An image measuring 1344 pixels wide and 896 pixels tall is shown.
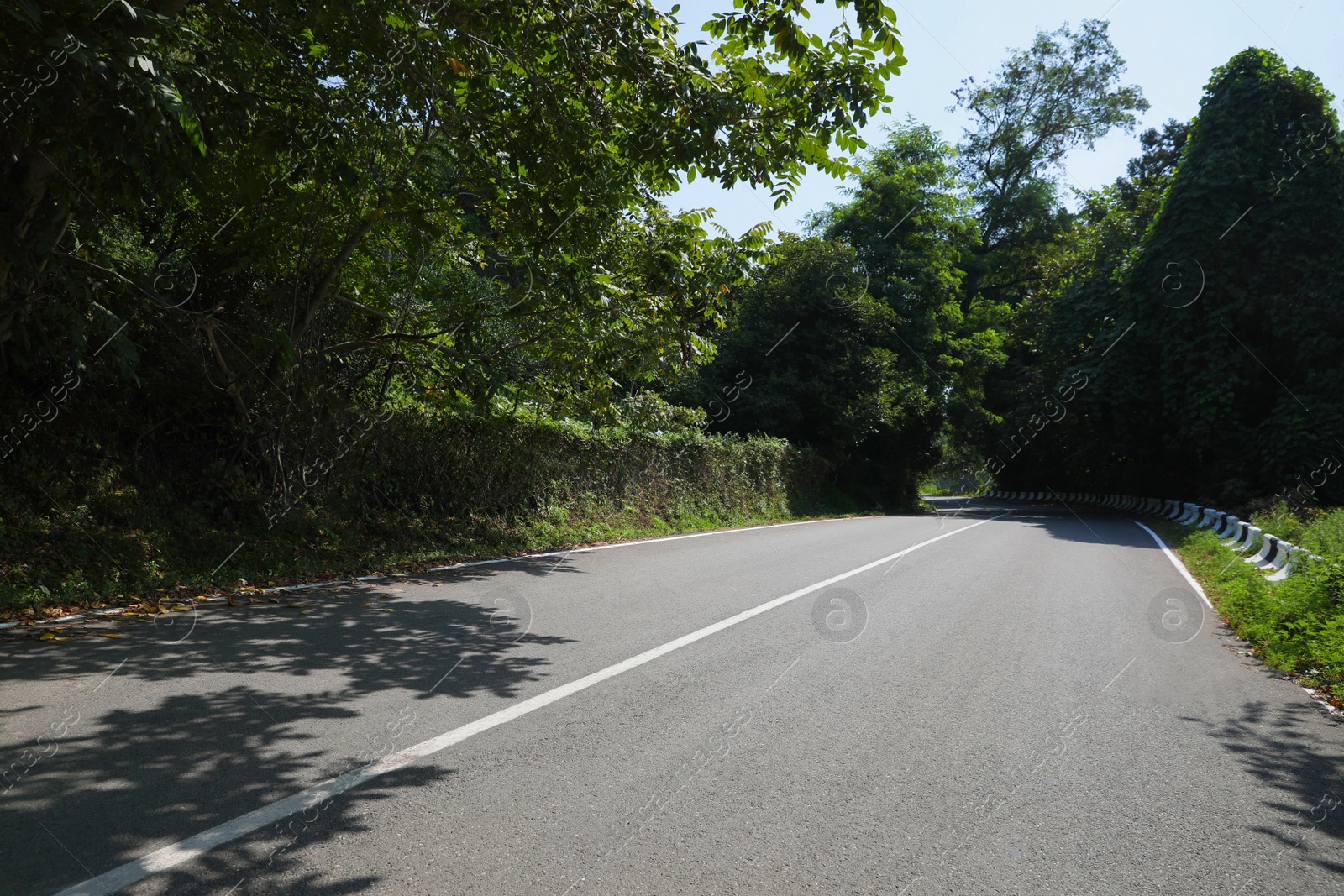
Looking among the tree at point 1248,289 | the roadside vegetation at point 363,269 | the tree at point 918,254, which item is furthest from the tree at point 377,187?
the tree at point 918,254

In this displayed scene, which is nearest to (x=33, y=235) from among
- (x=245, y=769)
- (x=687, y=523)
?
(x=245, y=769)

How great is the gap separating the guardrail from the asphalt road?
4.62 m

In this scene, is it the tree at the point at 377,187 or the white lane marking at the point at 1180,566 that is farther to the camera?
the white lane marking at the point at 1180,566

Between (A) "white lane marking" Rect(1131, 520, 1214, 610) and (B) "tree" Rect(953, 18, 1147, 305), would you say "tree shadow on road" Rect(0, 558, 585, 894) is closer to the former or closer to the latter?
(A) "white lane marking" Rect(1131, 520, 1214, 610)

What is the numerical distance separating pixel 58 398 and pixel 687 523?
12533mm

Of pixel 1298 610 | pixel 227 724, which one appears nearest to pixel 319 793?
pixel 227 724

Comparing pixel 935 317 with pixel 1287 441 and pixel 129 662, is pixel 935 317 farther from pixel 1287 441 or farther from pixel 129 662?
pixel 129 662

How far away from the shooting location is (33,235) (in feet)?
24.3

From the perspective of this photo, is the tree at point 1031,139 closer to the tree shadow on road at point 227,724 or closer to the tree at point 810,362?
the tree at point 810,362

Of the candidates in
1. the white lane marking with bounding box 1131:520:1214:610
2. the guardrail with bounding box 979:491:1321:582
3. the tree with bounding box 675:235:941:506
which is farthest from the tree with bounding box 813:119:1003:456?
the white lane marking with bounding box 1131:520:1214:610

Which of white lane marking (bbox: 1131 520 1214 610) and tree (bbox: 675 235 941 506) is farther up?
tree (bbox: 675 235 941 506)

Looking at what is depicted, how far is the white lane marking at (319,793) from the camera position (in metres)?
2.96

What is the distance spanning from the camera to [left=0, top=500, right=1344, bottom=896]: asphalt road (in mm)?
3232

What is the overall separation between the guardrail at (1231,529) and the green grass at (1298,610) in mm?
298
